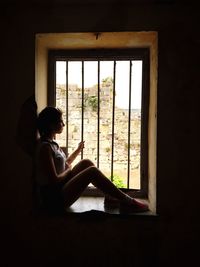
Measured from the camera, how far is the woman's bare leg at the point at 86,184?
1.78 meters

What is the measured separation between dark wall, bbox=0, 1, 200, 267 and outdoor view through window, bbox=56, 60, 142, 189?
0.43 metres

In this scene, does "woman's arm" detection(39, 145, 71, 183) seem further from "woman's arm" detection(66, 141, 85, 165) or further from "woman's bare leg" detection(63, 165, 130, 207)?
"woman's arm" detection(66, 141, 85, 165)

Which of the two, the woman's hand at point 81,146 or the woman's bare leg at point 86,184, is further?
the woman's hand at point 81,146

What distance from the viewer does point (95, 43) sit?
79.6 inches

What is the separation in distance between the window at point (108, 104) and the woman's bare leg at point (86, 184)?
1.22 ft

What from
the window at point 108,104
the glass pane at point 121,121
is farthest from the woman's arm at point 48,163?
the glass pane at point 121,121

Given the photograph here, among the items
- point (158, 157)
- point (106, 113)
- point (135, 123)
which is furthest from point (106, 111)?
point (158, 157)

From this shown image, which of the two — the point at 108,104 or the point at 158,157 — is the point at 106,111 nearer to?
the point at 108,104

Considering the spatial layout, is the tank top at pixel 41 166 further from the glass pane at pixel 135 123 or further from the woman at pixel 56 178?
the glass pane at pixel 135 123

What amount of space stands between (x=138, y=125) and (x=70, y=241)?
1020 mm

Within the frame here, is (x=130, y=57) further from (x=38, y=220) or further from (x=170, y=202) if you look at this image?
(x=38, y=220)

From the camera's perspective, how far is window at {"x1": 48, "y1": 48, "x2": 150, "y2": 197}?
2.13 metres

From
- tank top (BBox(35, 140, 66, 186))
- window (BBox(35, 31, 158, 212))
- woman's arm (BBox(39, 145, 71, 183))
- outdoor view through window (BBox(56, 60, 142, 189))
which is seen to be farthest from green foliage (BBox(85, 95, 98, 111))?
woman's arm (BBox(39, 145, 71, 183))

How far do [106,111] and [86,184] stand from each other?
657 millimetres
